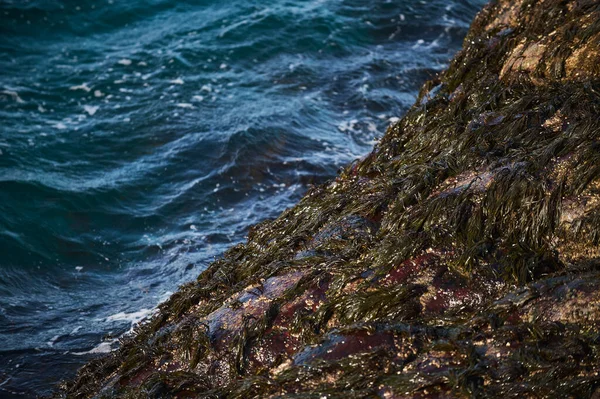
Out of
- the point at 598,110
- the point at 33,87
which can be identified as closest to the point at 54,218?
the point at 33,87

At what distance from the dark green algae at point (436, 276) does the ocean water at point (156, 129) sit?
1296 mm

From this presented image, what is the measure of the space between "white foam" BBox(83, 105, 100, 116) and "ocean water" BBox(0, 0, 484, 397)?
0.13ft

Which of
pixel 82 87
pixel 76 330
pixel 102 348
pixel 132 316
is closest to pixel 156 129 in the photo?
pixel 82 87

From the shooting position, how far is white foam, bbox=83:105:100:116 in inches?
446

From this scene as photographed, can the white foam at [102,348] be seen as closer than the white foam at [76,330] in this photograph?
Yes

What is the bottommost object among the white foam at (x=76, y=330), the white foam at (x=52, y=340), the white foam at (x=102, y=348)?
the white foam at (x=52, y=340)

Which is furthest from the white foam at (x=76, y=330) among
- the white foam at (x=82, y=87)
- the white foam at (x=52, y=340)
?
the white foam at (x=82, y=87)

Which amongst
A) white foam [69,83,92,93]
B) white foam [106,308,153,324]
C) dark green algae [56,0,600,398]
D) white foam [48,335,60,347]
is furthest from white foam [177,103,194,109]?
dark green algae [56,0,600,398]

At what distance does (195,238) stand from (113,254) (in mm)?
1014

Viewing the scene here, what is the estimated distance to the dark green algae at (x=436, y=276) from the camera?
3.66m

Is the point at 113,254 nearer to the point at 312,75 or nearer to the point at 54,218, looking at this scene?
Answer: the point at 54,218

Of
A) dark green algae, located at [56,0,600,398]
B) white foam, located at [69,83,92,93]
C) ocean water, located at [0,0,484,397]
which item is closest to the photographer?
dark green algae, located at [56,0,600,398]

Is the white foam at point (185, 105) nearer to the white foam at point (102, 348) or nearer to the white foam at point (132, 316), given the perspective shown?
the white foam at point (132, 316)

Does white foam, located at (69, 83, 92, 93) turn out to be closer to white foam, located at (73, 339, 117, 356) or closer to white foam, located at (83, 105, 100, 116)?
white foam, located at (83, 105, 100, 116)
